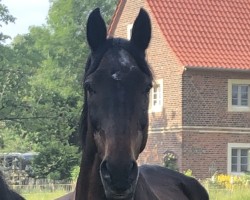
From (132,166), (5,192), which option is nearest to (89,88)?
(132,166)

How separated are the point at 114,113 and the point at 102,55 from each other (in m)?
0.53

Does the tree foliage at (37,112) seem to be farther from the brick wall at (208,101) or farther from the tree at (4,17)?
the brick wall at (208,101)

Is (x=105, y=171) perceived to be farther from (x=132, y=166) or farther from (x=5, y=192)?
(x=5, y=192)

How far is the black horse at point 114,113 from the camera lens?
4.52m

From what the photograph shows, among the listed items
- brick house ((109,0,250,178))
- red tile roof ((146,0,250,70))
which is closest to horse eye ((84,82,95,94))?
brick house ((109,0,250,178))

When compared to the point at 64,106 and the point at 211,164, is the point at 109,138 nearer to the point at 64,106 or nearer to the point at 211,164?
the point at 211,164

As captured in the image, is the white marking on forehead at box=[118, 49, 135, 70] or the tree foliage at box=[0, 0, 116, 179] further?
the tree foliage at box=[0, 0, 116, 179]

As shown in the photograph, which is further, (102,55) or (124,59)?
(102,55)

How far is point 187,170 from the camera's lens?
32125mm

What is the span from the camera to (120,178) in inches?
176

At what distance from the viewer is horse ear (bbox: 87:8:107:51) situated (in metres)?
5.22

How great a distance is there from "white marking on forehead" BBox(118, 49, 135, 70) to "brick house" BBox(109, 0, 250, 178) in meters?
27.7

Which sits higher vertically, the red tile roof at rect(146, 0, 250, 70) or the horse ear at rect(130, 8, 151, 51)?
the red tile roof at rect(146, 0, 250, 70)

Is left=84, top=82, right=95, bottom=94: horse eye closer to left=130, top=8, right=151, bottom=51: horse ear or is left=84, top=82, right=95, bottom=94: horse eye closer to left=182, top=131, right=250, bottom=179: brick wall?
left=130, top=8, right=151, bottom=51: horse ear
